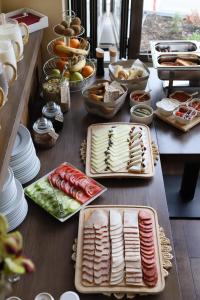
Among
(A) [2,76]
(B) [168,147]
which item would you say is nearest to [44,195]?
(A) [2,76]

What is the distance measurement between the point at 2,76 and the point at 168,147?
726 millimetres

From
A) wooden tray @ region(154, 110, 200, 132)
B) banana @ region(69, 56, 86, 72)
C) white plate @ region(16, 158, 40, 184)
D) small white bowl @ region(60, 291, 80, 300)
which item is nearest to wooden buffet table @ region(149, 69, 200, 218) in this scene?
wooden tray @ region(154, 110, 200, 132)

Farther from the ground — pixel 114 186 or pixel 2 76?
pixel 2 76

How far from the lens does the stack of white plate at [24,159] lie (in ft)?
4.23

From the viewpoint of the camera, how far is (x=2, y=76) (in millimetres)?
1074

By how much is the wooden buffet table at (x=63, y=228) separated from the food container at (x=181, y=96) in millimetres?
282

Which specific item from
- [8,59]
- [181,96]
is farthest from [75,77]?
[8,59]

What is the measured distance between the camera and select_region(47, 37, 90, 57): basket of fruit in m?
1.73

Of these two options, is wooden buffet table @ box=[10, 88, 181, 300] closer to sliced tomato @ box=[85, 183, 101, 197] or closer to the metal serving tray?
sliced tomato @ box=[85, 183, 101, 197]

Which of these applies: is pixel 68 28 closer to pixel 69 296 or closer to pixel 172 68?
pixel 172 68

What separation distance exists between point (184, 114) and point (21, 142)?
27.8 inches

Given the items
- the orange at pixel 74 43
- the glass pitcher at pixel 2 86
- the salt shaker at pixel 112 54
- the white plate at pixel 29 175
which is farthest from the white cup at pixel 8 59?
the salt shaker at pixel 112 54

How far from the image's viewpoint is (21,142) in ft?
4.32

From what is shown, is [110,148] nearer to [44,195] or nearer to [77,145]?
[77,145]
